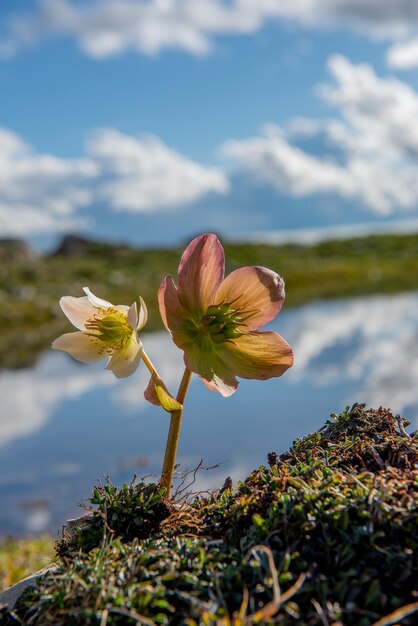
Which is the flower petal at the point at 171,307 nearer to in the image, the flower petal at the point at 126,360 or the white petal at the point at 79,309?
the flower petal at the point at 126,360

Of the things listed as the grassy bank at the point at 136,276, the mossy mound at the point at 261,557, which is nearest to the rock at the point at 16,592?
the mossy mound at the point at 261,557

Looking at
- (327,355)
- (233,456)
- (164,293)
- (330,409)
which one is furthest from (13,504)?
(327,355)

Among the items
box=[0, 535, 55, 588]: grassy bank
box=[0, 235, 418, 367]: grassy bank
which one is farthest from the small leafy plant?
box=[0, 235, 418, 367]: grassy bank

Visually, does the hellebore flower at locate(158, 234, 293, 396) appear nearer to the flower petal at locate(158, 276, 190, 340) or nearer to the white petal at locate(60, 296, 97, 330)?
the flower petal at locate(158, 276, 190, 340)

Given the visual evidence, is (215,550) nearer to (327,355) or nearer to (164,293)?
(164,293)

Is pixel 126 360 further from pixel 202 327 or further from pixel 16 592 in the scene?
pixel 16 592

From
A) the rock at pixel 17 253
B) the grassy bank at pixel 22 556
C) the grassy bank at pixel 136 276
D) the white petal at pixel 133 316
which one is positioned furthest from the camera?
the rock at pixel 17 253

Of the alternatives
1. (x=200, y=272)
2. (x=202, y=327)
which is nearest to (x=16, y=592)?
(x=202, y=327)
